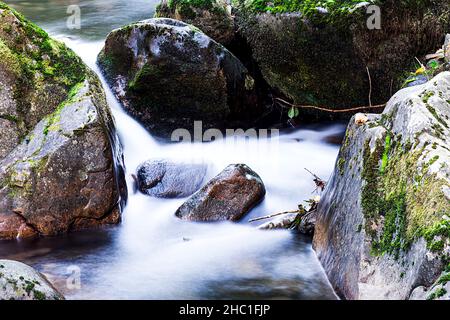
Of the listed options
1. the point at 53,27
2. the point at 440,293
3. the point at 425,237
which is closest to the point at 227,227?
the point at 425,237

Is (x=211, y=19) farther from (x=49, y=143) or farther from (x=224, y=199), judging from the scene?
(x=49, y=143)

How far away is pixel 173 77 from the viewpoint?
7.52m

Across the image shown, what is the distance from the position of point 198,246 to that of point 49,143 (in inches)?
69.1

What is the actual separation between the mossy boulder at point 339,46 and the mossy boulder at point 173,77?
1.88 ft

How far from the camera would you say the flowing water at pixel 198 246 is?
14.9 ft

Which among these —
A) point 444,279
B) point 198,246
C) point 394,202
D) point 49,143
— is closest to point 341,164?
point 394,202

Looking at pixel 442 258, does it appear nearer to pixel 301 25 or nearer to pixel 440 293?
pixel 440 293

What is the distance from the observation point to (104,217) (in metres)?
5.79

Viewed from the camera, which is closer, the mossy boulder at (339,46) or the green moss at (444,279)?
the green moss at (444,279)

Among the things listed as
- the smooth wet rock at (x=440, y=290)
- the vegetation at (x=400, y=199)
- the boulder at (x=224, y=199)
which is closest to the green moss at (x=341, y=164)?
the vegetation at (x=400, y=199)

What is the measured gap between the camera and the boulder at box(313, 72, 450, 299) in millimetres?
3164

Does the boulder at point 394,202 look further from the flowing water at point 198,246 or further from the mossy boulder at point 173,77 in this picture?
the mossy boulder at point 173,77

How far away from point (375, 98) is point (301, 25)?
1.35 meters

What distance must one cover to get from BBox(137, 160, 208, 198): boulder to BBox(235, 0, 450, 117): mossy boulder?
6.97 ft
